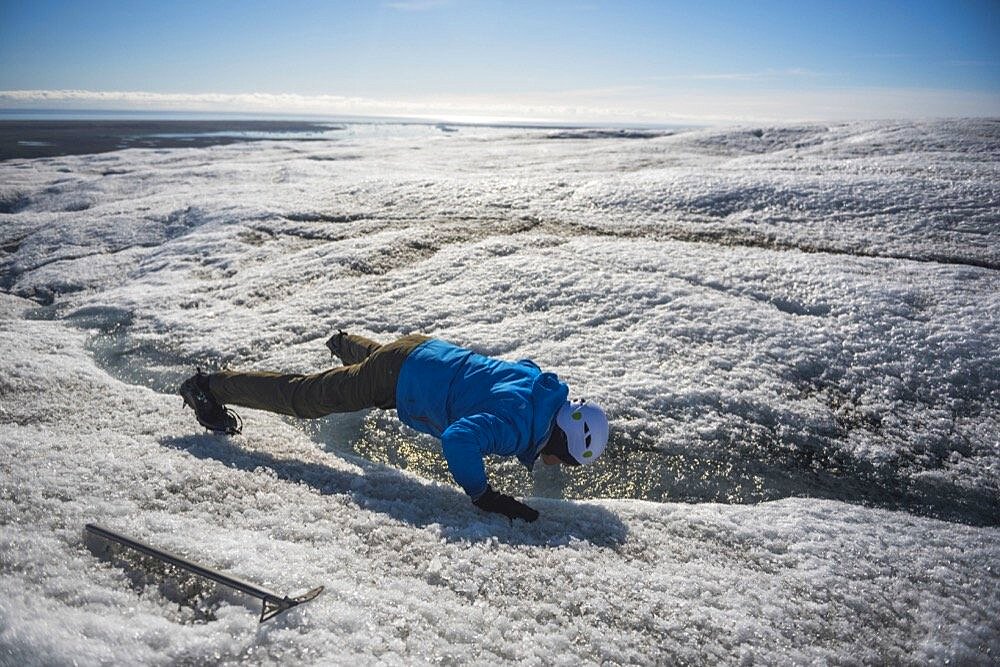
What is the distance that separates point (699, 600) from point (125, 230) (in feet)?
46.3

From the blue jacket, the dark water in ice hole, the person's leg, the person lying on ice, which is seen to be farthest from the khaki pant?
the person's leg

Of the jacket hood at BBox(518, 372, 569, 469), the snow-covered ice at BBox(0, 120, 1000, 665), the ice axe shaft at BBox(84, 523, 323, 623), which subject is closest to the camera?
the ice axe shaft at BBox(84, 523, 323, 623)

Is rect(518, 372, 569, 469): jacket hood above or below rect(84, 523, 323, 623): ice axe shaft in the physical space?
above

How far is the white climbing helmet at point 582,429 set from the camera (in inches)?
142

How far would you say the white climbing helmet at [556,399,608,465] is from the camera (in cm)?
360

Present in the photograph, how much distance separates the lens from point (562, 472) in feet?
14.5

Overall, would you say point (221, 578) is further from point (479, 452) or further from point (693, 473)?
point (693, 473)

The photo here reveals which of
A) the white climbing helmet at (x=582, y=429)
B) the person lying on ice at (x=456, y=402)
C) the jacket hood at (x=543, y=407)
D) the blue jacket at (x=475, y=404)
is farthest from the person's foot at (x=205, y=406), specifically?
the white climbing helmet at (x=582, y=429)

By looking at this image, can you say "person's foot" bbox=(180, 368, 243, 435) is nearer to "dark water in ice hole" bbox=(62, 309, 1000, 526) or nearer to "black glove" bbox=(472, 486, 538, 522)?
"dark water in ice hole" bbox=(62, 309, 1000, 526)

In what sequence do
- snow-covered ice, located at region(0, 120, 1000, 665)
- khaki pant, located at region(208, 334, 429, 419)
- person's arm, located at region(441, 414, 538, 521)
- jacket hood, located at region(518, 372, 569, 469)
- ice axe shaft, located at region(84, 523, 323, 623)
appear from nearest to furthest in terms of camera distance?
ice axe shaft, located at region(84, 523, 323, 623)
snow-covered ice, located at region(0, 120, 1000, 665)
person's arm, located at region(441, 414, 538, 521)
jacket hood, located at region(518, 372, 569, 469)
khaki pant, located at region(208, 334, 429, 419)

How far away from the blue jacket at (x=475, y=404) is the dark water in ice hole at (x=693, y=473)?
25.0 inches

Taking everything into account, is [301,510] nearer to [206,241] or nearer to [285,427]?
[285,427]

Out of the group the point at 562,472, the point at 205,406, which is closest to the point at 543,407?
the point at 562,472

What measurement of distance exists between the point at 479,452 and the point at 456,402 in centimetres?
61
